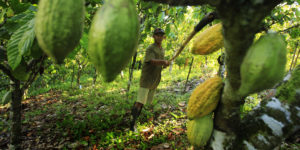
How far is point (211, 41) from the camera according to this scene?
0.79m

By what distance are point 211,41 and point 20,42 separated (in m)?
0.78

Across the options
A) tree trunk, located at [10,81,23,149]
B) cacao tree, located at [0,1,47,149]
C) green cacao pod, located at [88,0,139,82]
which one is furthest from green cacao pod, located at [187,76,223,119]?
tree trunk, located at [10,81,23,149]

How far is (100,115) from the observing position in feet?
11.4

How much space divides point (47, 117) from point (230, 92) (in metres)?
3.90

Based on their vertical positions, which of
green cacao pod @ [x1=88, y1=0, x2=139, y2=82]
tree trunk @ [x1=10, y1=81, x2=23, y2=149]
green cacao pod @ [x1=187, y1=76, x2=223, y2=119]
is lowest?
tree trunk @ [x1=10, y1=81, x2=23, y2=149]

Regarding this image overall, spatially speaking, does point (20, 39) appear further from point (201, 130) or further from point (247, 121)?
point (247, 121)

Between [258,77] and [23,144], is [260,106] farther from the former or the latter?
[23,144]

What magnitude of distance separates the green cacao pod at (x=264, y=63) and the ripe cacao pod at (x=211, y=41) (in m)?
0.30

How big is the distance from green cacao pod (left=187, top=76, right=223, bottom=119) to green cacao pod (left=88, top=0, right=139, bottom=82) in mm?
588

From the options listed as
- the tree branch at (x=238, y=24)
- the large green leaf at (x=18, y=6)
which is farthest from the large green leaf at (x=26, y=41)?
the tree branch at (x=238, y=24)

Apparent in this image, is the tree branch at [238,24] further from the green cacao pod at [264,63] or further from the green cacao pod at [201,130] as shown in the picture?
the green cacao pod at [201,130]

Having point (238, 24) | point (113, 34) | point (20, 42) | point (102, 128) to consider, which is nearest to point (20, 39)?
point (20, 42)

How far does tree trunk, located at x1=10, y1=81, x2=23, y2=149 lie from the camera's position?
2.07 m

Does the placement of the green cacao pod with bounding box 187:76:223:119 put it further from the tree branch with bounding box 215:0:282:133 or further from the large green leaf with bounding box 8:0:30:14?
the large green leaf with bounding box 8:0:30:14
